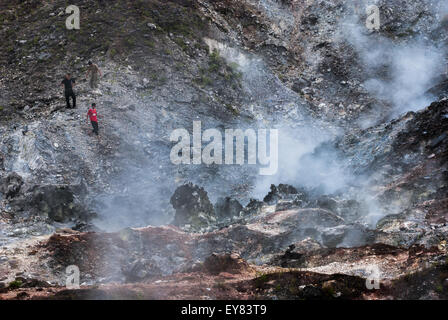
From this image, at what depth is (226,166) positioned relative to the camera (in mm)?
17375

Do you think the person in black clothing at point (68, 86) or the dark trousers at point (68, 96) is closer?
the person in black clothing at point (68, 86)

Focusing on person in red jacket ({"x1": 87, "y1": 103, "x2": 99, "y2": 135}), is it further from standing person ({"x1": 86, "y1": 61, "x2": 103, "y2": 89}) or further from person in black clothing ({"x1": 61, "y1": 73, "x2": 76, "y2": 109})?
standing person ({"x1": 86, "y1": 61, "x2": 103, "y2": 89})

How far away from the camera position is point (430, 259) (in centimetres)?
877

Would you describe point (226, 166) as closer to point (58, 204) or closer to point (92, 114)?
point (92, 114)

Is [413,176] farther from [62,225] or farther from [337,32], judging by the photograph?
[337,32]

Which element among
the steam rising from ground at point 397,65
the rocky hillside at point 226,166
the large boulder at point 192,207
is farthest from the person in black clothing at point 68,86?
the steam rising from ground at point 397,65

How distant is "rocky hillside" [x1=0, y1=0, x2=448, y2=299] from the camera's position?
10.3 meters

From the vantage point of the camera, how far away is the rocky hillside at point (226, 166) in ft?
33.7

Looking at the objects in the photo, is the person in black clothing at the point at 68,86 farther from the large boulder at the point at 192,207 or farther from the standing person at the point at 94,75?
the large boulder at the point at 192,207

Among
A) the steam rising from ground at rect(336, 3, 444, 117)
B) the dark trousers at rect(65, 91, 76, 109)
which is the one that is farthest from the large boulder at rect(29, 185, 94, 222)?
the steam rising from ground at rect(336, 3, 444, 117)

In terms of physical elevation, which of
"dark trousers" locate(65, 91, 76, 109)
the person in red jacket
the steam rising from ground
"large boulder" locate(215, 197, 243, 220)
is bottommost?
"large boulder" locate(215, 197, 243, 220)

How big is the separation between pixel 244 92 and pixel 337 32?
6.98 meters

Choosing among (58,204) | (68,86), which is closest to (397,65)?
(68,86)
